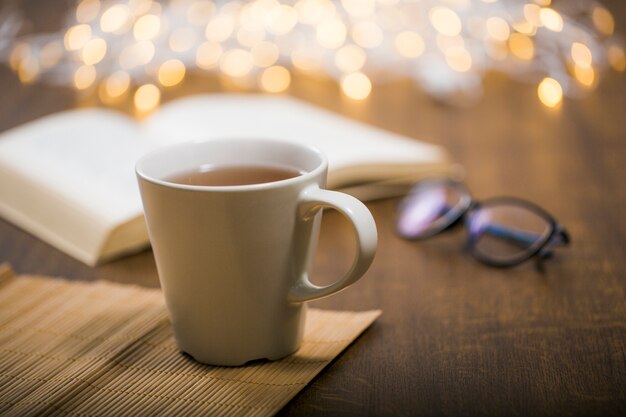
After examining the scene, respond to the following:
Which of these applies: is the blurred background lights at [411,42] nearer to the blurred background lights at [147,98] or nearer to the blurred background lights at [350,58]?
the blurred background lights at [350,58]

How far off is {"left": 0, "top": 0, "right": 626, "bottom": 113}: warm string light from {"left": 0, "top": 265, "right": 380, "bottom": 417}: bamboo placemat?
0.82 m

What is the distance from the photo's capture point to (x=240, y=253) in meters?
0.55

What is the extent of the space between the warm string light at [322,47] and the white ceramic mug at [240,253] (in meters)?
0.93

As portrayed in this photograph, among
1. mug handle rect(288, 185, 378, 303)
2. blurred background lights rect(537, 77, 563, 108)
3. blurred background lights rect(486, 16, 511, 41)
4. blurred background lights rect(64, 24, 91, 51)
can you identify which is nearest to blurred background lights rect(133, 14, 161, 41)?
blurred background lights rect(64, 24, 91, 51)

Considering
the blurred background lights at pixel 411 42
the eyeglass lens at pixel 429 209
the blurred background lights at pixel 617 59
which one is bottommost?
the blurred background lights at pixel 617 59

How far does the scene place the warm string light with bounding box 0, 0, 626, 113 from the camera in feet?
5.06

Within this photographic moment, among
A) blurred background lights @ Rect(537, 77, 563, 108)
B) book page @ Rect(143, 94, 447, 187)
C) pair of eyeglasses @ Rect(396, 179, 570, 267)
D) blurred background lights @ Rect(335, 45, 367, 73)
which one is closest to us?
pair of eyeglasses @ Rect(396, 179, 570, 267)

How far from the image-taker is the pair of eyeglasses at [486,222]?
0.83 meters

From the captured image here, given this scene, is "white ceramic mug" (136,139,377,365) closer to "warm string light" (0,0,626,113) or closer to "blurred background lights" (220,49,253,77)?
"warm string light" (0,0,626,113)

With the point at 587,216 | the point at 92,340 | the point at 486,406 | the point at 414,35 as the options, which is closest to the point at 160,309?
the point at 92,340

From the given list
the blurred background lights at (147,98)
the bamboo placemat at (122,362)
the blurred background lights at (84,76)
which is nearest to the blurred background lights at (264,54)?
the blurred background lights at (147,98)

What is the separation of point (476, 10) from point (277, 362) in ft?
3.96

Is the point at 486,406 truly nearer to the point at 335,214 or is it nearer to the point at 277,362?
the point at 277,362

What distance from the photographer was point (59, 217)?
0.88 m
